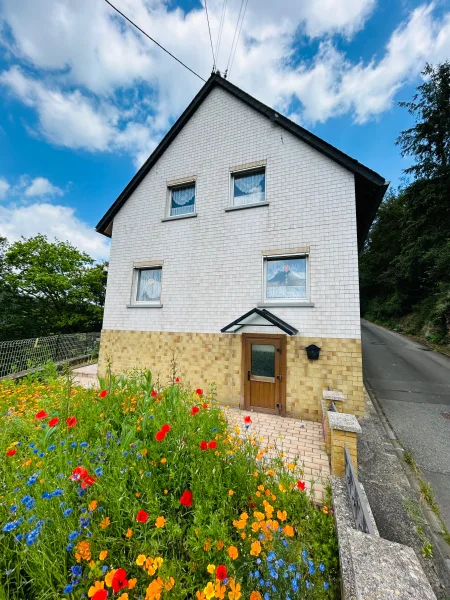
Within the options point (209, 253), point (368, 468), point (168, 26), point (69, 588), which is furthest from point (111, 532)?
point (168, 26)

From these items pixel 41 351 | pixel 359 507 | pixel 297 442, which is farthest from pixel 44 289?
pixel 359 507

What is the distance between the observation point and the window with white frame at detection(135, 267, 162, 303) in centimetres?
774

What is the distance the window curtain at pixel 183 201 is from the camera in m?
7.79

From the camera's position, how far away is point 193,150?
789cm

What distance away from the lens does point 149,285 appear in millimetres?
7887

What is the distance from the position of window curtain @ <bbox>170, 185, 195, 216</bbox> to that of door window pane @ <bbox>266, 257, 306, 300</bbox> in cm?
349

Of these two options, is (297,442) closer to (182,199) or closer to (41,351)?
(182,199)

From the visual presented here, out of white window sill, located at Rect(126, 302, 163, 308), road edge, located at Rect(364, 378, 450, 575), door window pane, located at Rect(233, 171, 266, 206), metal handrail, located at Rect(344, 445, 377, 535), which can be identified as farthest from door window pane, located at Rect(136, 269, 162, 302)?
road edge, located at Rect(364, 378, 450, 575)

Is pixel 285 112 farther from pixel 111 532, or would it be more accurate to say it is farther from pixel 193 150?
pixel 111 532

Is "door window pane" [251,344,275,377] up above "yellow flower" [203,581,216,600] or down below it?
above

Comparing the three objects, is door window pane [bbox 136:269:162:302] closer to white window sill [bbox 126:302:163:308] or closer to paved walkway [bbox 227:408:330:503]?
white window sill [bbox 126:302:163:308]

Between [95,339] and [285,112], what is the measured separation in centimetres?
1352

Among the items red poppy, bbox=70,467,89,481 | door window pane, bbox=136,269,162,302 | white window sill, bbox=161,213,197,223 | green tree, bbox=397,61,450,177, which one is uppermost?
green tree, bbox=397,61,450,177

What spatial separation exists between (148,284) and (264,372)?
4838 millimetres
